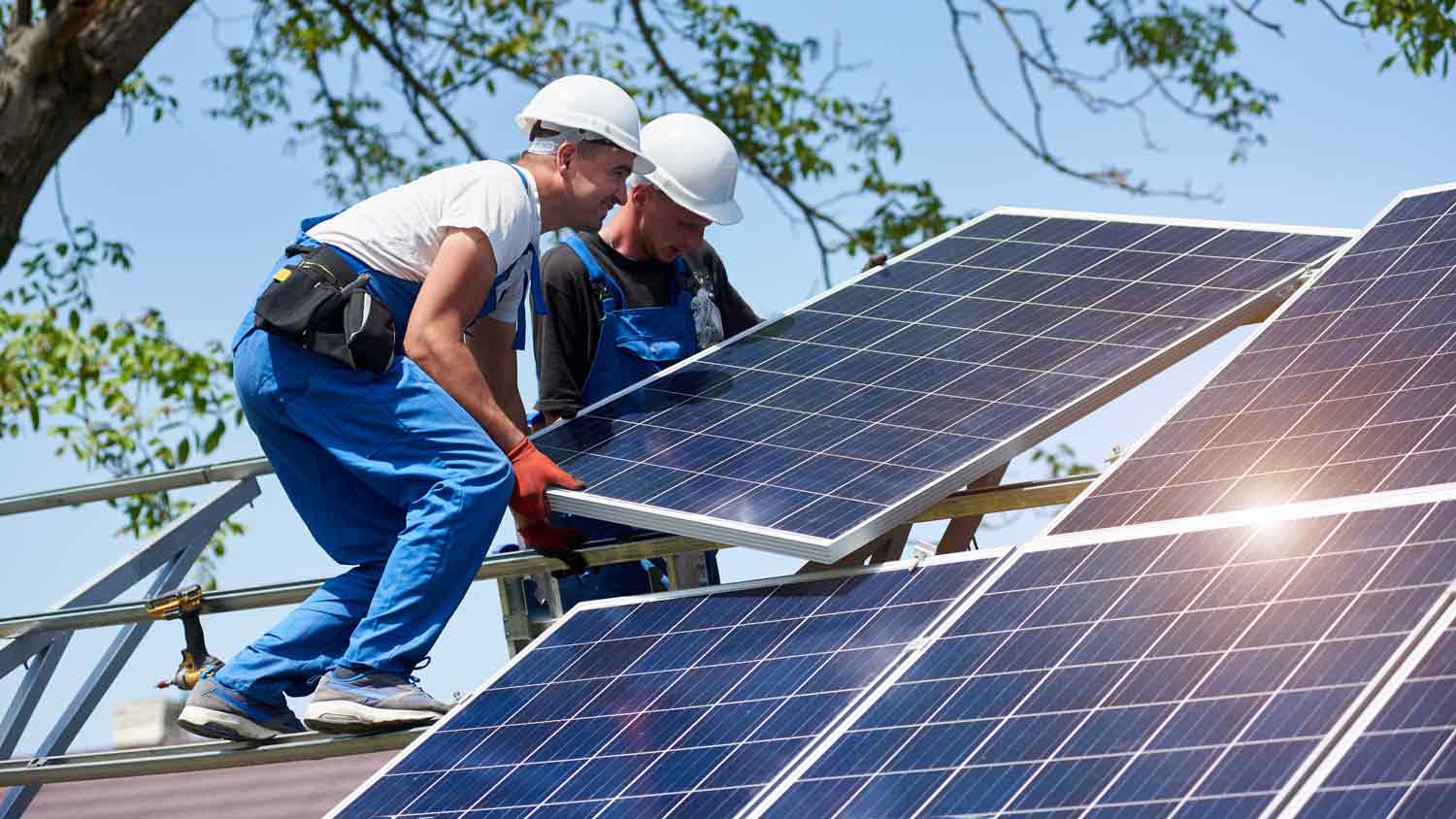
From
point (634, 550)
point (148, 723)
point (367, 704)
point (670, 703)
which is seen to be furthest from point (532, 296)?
point (148, 723)

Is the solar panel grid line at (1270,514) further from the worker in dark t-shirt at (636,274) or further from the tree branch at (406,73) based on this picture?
the tree branch at (406,73)

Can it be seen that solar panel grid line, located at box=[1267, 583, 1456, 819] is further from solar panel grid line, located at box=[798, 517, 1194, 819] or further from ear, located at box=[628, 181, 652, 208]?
ear, located at box=[628, 181, 652, 208]

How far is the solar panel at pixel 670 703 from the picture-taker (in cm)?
459

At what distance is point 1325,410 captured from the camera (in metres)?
5.52

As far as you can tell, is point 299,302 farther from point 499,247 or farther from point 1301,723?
point 1301,723

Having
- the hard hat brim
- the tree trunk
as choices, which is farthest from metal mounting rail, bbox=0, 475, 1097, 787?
the tree trunk

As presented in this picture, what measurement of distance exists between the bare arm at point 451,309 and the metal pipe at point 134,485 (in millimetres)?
2814

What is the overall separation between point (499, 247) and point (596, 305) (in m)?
1.37

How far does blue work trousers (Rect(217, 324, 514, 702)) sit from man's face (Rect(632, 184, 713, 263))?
5.28 feet

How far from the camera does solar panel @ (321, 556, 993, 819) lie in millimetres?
4590

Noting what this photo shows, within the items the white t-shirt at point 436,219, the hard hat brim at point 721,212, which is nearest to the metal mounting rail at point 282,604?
the white t-shirt at point 436,219

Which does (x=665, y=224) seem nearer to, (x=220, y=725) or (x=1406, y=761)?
(x=220, y=725)

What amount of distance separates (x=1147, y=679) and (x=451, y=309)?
2444 millimetres

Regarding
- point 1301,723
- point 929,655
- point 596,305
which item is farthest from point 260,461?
point 1301,723
